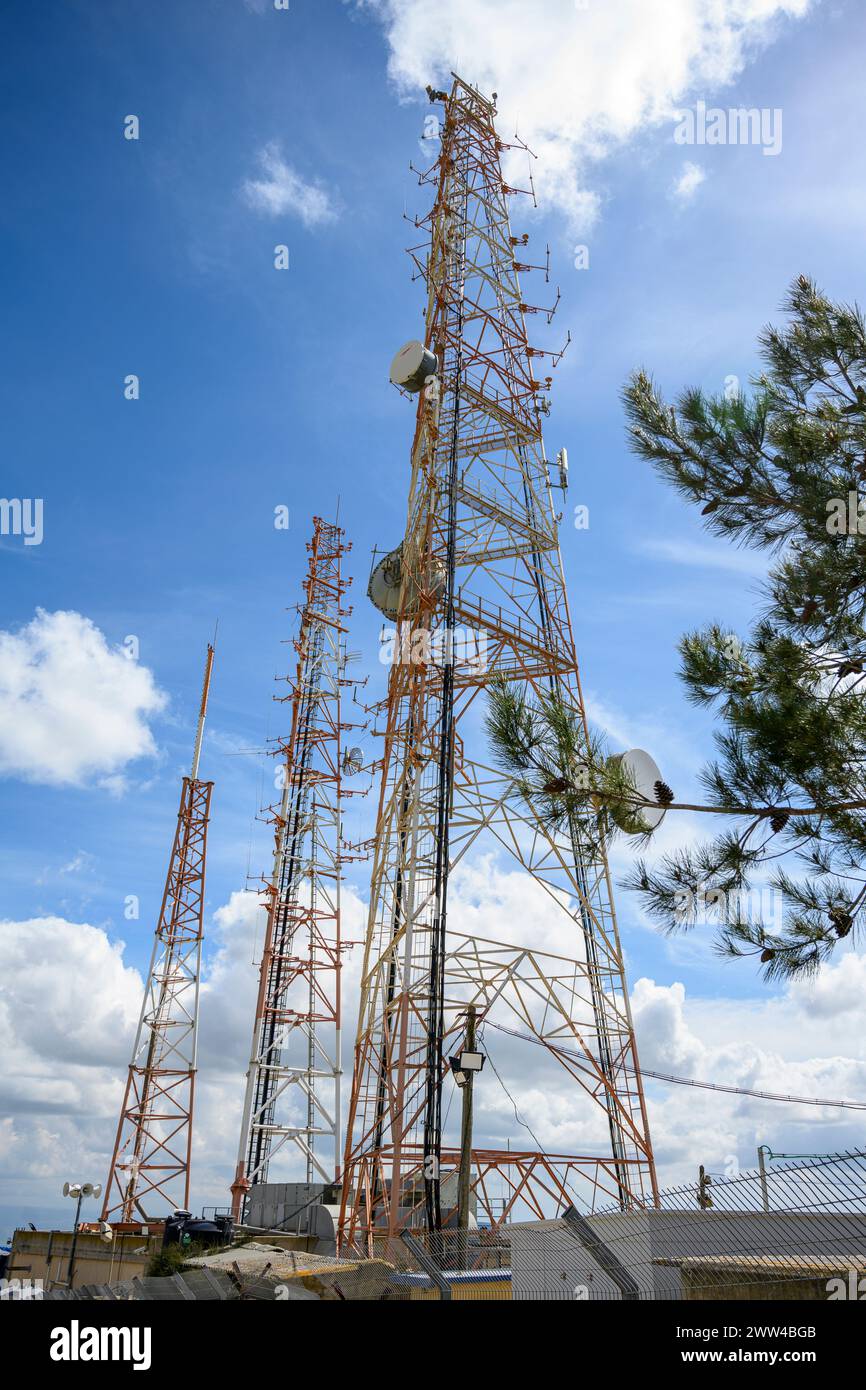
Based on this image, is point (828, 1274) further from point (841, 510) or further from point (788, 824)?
point (841, 510)

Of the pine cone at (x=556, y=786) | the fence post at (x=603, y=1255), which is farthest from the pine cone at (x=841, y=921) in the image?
the fence post at (x=603, y=1255)

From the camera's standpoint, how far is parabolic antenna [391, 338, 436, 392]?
79.2 feet

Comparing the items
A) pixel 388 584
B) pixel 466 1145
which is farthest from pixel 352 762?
pixel 466 1145

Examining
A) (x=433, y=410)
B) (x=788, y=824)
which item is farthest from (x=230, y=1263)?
(x=433, y=410)

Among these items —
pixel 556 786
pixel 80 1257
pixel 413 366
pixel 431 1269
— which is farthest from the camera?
pixel 80 1257

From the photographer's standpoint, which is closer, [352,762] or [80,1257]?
[80,1257]

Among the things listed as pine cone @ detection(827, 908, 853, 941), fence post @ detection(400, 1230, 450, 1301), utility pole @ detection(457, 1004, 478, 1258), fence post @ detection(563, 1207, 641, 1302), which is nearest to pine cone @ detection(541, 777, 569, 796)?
pine cone @ detection(827, 908, 853, 941)

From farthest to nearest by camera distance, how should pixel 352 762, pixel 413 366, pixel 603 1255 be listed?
pixel 352 762 < pixel 413 366 < pixel 603 1255

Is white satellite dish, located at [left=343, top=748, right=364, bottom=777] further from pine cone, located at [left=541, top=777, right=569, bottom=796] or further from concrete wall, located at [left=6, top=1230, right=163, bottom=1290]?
pine cone, located at [left=541, top=777, right=569, bottom=796]

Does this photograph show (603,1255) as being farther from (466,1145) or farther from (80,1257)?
(80,1257)

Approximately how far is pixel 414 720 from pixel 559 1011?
6.59 meters

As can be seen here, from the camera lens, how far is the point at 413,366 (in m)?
24.1

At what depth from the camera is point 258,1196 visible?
2939 centimetres

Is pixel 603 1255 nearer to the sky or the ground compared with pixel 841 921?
nearer to the ground
